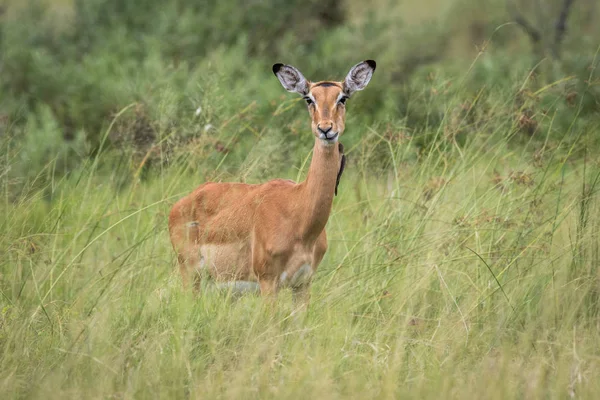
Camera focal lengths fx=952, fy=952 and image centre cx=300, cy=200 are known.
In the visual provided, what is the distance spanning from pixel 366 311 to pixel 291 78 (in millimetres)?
1684

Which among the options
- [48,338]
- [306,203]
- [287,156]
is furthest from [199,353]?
[287,156]

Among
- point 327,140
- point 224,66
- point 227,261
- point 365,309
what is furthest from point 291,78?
point 224,66

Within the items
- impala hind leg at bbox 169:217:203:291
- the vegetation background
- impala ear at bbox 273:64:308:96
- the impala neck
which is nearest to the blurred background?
the vegetation background

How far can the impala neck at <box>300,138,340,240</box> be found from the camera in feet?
19.2

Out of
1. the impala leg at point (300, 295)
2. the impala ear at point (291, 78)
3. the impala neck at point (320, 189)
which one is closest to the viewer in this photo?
the impala neck at point (320, 189)

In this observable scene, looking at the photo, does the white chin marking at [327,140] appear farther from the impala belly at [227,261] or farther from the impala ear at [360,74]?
the impala belly at [227,261]

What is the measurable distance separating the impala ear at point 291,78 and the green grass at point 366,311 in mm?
894

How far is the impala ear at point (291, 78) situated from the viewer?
629 cm

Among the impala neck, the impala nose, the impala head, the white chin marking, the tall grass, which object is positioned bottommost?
the tall grass

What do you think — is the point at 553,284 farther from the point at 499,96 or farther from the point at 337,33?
the point at 337,33

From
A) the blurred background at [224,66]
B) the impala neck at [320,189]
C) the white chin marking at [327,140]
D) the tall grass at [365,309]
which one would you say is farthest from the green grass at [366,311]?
the blurred background at [224,66]

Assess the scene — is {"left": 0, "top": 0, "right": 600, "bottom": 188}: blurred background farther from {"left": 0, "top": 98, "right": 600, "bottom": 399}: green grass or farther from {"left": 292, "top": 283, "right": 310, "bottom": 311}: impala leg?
{"left": 292, "top": 283, "right": 310, "bottom": 311}: impala leg

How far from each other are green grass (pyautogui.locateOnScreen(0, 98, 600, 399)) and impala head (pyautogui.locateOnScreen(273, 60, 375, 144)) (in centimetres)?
89

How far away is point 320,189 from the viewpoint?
5871 millimetres
